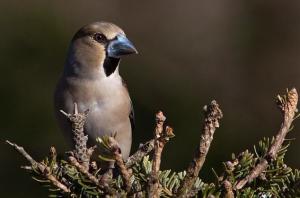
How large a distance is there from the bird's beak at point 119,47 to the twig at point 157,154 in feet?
7.39

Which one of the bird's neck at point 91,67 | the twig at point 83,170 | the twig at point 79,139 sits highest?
the bird's neck at point 91,67

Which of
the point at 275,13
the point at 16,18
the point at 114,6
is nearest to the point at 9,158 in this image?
the point at 16,18

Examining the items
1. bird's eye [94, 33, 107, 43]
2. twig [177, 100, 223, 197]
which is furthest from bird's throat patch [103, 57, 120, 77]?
twig [177, 100, 223, 197]

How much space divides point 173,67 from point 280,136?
5273 millimetres

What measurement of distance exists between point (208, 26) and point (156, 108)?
9.56ft

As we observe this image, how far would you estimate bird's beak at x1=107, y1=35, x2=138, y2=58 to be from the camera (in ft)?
15.9

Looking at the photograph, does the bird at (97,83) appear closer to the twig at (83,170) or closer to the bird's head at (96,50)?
the bird's head at (96,50)

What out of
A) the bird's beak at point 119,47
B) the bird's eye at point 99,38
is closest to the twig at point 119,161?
the bird's beak at point 119,47

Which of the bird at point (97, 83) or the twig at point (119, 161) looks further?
the bird at point (97, 83)

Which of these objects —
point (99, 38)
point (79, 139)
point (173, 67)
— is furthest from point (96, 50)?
point (173, 67)

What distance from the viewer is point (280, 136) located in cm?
277

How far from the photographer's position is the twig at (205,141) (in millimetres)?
2482

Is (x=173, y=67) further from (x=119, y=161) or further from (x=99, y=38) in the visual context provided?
(x=119, y=161)

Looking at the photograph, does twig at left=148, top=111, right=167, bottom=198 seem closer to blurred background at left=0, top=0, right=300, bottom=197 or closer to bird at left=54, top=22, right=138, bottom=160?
bird at left=54, top=22, right=138, bottom=160
